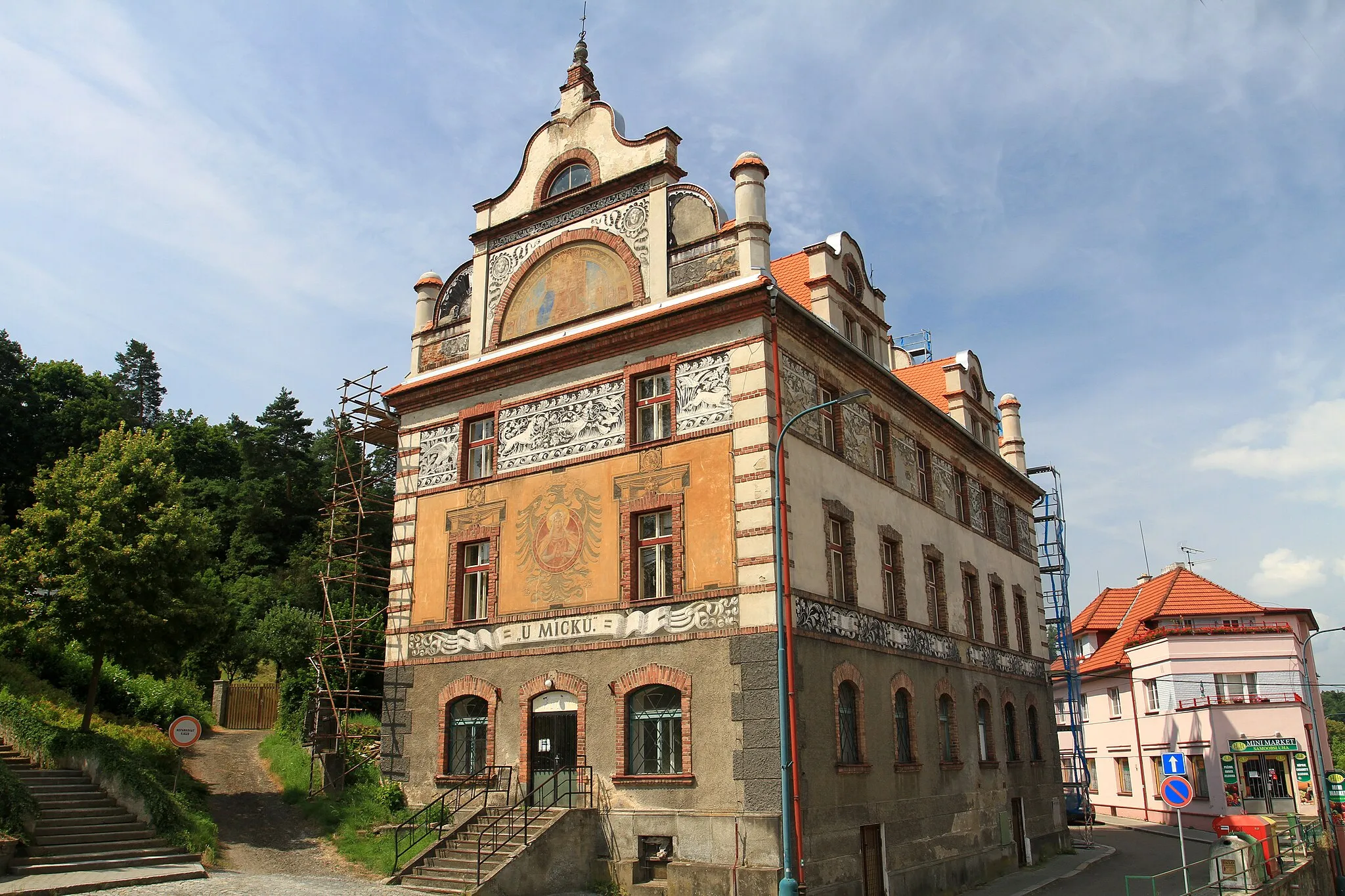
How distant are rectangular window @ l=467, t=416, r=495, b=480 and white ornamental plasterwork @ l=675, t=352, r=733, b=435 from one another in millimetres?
5129

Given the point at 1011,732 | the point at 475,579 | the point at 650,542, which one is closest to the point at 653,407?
the point at 650,542

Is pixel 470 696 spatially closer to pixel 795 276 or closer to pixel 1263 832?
pixel 795 276

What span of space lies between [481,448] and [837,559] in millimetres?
8466

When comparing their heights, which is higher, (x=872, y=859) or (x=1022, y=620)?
(x=1022, y=620)

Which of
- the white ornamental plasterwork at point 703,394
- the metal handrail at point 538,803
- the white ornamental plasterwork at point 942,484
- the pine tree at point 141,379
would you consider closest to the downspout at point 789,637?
the white ornamental plasterwork at point 703,394

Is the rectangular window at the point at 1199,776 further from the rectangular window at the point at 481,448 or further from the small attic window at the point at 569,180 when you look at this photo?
the small attic window at the point at 569,180

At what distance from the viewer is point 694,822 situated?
17656 mm

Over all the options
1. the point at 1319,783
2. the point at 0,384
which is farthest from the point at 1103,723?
the point at 0,384

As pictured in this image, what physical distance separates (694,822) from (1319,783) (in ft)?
96.8

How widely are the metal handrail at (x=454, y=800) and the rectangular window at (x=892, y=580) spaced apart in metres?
8.82

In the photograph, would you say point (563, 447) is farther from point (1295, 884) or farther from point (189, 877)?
point (1295, 884)

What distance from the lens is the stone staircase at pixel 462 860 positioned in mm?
16844

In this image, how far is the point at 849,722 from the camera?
19.7 m

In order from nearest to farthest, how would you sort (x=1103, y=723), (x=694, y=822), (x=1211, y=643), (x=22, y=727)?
1. (x=694, y=822)
2. (x=22, y=727)
3. (x=1211, y=643)
4. (x=1103, y=723)
